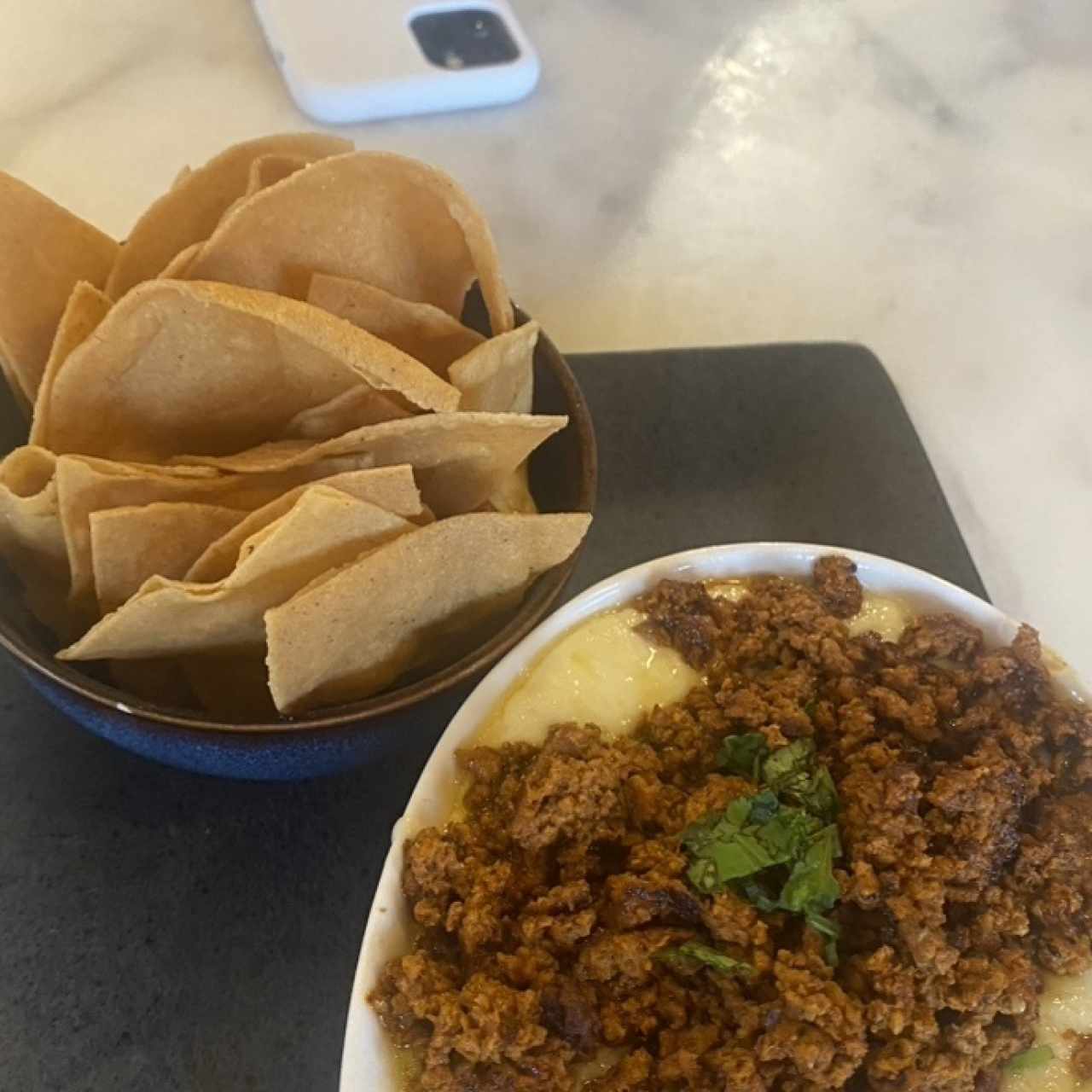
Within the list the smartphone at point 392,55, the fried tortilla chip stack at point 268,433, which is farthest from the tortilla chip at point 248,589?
the smartphone at point 392,55

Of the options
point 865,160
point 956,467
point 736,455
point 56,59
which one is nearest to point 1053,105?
point 865,160

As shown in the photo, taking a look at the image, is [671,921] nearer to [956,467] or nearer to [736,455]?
[736,455]

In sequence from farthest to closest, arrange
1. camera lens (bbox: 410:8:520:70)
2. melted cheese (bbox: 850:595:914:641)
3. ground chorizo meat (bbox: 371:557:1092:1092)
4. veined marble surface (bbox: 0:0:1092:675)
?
camera lens (bbox: 410:8:520:70)
veined marble surface (bbox: 0:0:1092:675)
melted cheese (bbox: 850:595:914:641)
ground chorizo meat (bbox: 371:557:1092:1092)

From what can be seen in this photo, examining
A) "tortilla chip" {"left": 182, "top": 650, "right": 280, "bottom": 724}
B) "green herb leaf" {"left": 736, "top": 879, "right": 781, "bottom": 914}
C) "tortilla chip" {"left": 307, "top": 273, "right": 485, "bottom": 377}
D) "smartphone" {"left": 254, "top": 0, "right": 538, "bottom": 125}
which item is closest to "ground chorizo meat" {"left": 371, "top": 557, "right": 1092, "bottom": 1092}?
"green herb leaf" {"left": 736, "top": 879, "right": 781, "bottom": 914}

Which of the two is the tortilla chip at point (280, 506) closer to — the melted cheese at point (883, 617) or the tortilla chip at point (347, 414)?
the tortilla chip at point (347, 414)

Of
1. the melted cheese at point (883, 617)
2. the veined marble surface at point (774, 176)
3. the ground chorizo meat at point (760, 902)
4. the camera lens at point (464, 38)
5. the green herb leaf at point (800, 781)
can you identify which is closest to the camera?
the ground chorizo meat at point (760, 902)

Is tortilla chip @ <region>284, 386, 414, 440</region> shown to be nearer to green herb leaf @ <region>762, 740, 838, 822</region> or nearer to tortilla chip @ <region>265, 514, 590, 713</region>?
tortilla chip @ <region>265, 514, 590, 713</region>

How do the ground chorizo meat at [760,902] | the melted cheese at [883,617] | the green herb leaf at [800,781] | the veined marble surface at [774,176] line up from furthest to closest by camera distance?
the veined marble surface at [774,176]
the melted cheese at [883,617]
the green herb leaf at [800,781]
the ground chorizo meat at [760,902]
